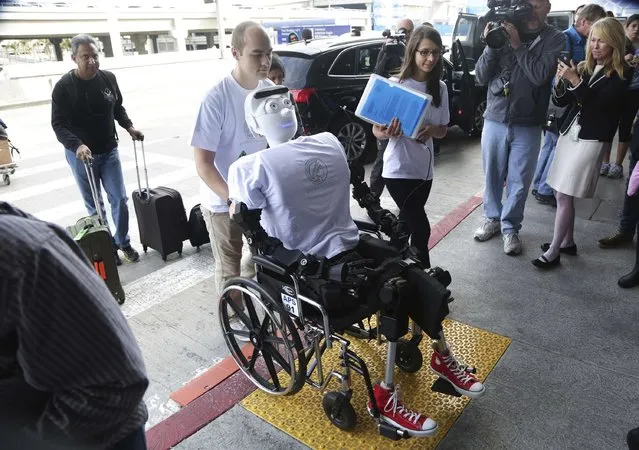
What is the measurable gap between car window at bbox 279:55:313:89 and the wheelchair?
3906 millimetres

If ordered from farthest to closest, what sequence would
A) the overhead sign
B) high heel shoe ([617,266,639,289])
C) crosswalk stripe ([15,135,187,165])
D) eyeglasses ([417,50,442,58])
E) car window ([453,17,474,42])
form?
1. the overhead sign
2. car window ([453,17,474,42])
3. crosswalk stripe ([15,135,187,165])
4. high heel shoe ([617,266,639,289])
5. eyeglasses ([417,50,442,58])

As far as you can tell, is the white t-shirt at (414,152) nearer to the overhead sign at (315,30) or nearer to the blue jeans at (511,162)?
the blue jeans at (511,162)

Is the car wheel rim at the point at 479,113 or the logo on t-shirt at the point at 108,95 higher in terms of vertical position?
the logo on t-shirt at the point at 108,95

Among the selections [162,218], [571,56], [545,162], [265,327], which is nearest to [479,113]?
[545,162]

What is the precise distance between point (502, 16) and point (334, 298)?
2591mm

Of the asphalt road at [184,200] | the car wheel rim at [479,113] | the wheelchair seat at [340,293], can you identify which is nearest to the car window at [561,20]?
the car wheel rim at [479,113]

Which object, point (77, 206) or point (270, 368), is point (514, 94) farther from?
point (77, 206)

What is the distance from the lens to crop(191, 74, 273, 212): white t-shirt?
7.93 ft

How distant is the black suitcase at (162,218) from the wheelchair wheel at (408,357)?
7.21ft

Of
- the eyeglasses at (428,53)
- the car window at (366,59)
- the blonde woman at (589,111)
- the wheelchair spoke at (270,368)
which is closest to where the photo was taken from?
the wheelchair spoke at (270,368)

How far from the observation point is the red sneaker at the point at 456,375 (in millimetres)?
2189

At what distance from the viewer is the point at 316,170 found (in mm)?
2010

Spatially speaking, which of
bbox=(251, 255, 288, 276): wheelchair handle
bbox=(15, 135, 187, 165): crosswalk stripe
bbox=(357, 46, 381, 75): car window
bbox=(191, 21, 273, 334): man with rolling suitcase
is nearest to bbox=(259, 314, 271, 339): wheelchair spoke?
bbox=(251, 255, 288, 276): wheelchair handle

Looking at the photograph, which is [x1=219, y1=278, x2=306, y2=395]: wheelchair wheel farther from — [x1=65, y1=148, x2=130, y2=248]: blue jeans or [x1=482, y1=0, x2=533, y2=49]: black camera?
[x1=482, y1=0, x2=533, y2=49]: black camera
